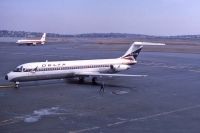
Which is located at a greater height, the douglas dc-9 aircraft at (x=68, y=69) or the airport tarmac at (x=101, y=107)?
the douglas dc-9 aircraft at (x=68, y=69)

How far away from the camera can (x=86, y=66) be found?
36.9 metres

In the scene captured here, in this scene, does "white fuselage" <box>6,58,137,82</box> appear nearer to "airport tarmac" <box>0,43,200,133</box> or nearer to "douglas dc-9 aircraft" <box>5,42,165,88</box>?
"douglas dc-9 aircraft" <box>5,42,165,88</box>

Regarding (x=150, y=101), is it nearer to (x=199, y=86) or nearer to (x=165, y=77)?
(x=199, y=86)

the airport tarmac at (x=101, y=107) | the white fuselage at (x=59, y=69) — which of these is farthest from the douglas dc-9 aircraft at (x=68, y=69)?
the airport tarmac at (x=101, y=107)

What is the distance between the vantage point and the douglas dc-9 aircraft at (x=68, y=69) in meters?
32.5

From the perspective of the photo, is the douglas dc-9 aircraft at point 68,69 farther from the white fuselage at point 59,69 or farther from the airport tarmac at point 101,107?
the airport tarmac at point 101,107

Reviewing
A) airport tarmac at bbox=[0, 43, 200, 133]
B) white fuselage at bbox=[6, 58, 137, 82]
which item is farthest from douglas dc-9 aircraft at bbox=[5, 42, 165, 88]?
airport tarmac at bbox=[0, 43, 200, 133]

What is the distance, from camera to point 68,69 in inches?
1396

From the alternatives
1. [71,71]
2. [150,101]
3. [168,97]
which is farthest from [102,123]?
[71,71]

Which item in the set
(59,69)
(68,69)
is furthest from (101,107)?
(68,69)

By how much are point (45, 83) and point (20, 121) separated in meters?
16.4

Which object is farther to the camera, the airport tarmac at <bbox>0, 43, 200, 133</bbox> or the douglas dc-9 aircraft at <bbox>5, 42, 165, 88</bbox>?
the douglas dc-9 aircraft at <bbox>5, 42, 165, 88</bbox>

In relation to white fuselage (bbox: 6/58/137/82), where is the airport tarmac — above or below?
below

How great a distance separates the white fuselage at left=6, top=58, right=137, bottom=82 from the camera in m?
32.4
